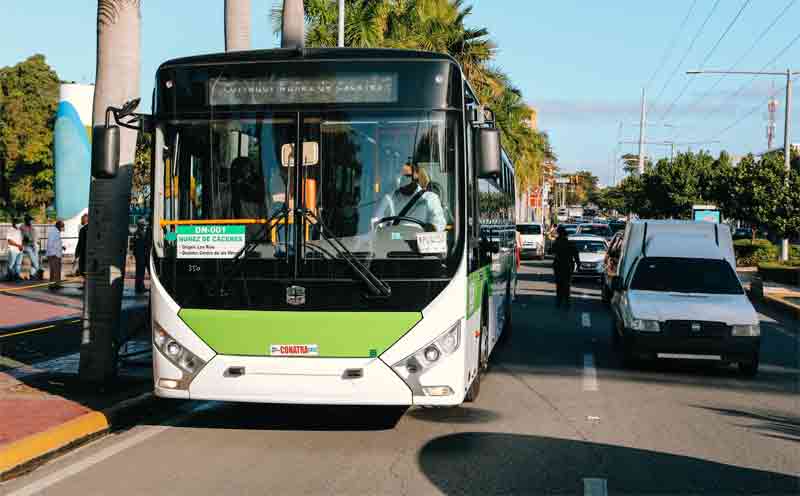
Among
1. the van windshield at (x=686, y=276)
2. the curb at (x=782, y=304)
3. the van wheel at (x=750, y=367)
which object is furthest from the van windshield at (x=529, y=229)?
the van wheel at (x=750, y=367)

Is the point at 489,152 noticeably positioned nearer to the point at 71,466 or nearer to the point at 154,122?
the point at 154,122

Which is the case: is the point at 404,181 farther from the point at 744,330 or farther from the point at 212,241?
the point at 744,330

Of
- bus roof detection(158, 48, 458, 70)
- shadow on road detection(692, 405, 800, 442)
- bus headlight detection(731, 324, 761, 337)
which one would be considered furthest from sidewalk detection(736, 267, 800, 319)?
bus roof detection(158, 48, 458, 70)

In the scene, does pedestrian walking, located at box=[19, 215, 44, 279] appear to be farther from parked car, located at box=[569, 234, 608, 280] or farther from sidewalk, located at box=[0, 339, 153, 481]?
sidewalk, located at box=[0, 339, 153, 481]

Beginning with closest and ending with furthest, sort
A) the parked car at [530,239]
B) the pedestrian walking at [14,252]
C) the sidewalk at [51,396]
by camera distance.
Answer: the sidewalk at [51,396] → the pedestrian walking at [14,252] → the parked car at [530,239]

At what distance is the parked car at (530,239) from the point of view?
48.9 metres

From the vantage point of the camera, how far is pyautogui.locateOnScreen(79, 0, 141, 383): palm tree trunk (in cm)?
1033

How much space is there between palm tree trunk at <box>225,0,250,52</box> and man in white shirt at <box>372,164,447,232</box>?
25.4 ft

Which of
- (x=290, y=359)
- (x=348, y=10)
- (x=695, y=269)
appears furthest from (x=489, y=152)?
(x=348, y=10)

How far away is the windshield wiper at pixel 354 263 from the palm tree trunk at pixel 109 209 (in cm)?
326

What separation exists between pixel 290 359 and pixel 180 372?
37.4 inches

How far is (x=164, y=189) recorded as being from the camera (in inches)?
331

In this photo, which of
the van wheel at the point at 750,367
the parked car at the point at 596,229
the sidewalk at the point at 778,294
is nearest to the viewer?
the van wheel at the point at 750,367

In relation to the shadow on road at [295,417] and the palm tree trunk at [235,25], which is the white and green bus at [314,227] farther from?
the palm tree trunk at [235,25]
